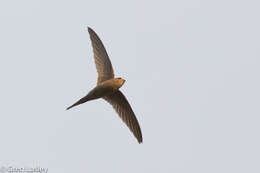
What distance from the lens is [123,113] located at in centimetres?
748

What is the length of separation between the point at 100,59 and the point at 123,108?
1.01 meters

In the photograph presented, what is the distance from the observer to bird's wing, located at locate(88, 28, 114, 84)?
764cm

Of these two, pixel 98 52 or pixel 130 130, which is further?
pixel 98 52

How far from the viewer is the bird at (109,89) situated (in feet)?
23.1

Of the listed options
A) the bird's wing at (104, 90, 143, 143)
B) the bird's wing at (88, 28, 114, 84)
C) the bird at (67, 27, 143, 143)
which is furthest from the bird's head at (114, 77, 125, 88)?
the bird's wing at (88, 28, 114, 84)

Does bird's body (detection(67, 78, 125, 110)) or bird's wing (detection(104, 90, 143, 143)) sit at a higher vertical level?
bird's body (detection(67, 78, 125, 110))

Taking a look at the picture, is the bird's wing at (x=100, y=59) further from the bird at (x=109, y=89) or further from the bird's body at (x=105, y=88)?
the bird's body at (x=105, y=88)

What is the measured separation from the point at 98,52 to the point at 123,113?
4.02 feet

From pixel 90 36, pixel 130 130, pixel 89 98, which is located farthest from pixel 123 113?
pixel 90 36

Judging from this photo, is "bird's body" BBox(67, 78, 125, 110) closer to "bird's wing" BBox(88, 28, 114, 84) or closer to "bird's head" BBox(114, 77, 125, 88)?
"bird's head" BBox(114, 77, 125, 88)

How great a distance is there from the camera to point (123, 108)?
7.52 metres

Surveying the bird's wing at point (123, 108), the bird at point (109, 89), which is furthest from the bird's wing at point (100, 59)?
the bird's wing at point (123, 108)

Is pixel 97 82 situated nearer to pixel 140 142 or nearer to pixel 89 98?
pixel 89 98

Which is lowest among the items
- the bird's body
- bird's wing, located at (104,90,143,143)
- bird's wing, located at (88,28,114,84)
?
bird's wing, located at (104,90,143,143)
